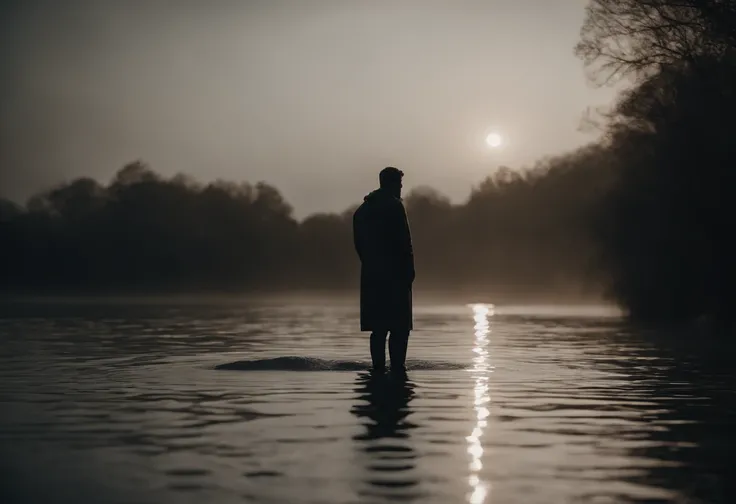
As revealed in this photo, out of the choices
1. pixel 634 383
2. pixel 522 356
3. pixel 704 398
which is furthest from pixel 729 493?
pixel 522 356

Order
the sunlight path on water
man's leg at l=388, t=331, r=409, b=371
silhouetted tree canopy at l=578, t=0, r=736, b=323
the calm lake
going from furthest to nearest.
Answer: silhouetted tree canopy at l=578, t=0, r=736, b=323 → man's leg at l=388, t=331, r=409, b=371 → the calm lake → the sunlight path on water

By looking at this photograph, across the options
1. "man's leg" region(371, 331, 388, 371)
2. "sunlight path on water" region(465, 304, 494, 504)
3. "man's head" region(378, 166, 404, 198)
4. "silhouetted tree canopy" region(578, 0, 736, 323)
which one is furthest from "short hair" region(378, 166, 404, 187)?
"silhouetted tree canopy" region(578, 0, 736, 323)

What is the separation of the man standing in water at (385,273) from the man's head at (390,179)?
91 mm

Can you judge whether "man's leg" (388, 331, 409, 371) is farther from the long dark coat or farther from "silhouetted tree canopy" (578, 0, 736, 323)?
"silhouetted tree canopy" (578, 0, 736, 323)

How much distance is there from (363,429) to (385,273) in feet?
19.9

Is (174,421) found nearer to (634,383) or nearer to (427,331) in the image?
(634,383)

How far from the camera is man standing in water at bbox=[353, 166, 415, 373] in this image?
1503cm

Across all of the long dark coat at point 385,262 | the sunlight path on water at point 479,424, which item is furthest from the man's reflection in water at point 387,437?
the long dark coat at point 385,262

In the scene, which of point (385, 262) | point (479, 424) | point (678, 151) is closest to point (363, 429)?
A: point (479, 424)

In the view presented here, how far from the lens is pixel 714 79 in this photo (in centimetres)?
2944

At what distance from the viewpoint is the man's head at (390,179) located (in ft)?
51.0

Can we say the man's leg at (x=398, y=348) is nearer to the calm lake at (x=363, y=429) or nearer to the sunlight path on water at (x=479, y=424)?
the calm lake at (x=363, y=429)

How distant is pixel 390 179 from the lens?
15.6 m

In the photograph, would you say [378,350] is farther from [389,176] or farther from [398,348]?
[389,176]
